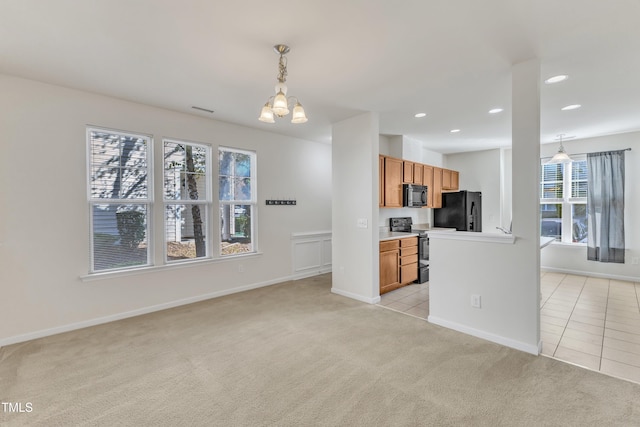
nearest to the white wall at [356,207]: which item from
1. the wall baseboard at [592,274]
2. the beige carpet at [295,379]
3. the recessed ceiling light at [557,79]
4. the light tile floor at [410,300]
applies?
the light tile floor at [410,300]

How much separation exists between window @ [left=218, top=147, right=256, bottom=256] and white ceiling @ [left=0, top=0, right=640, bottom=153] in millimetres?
1008

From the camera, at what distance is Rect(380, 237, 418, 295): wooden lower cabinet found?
440cm

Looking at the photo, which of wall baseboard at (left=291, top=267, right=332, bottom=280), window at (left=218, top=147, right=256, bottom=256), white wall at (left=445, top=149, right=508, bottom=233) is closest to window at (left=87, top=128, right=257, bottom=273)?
window at (left=218, top=147, right=256, bottom=256)

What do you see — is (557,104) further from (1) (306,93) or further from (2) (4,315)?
(2) (4,315)

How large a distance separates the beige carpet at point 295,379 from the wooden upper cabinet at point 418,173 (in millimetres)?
3044

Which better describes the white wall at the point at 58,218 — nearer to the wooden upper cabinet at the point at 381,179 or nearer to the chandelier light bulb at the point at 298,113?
the chandelier light bulb at the point at 298,113

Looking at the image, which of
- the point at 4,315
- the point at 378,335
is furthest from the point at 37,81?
the point at 378,335

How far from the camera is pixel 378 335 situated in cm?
303

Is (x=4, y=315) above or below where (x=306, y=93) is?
below

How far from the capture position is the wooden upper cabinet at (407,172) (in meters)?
5.21

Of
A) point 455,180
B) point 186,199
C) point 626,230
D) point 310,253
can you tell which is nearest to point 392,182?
point 310,253

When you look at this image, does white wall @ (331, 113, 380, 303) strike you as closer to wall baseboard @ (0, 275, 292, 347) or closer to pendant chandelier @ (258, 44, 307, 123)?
wall baseboard @ (0, 275, 292, 347)

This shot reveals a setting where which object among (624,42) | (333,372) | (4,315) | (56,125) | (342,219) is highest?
(624,42)

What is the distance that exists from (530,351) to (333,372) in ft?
6.05
